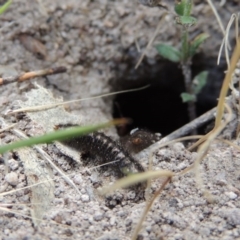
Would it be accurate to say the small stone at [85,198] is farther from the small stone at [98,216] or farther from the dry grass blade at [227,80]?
the dry grass blade at [227,80]

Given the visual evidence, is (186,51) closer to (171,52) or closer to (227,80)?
(171,52)

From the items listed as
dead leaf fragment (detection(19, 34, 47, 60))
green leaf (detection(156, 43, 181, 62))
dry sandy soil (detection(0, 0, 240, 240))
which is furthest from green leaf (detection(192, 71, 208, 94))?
dead leaf fragment (detection(19, 34, 47, 60))

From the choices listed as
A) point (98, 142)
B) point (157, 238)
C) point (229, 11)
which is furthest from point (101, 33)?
Result: point (157, 238)

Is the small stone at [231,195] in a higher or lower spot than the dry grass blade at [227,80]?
lower

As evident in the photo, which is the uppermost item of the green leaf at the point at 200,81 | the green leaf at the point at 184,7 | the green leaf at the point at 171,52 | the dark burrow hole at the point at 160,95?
the green leaf at the point at 184,7

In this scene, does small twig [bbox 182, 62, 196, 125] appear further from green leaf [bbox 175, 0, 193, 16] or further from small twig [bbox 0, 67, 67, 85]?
small twig [bbox 0, 67, 67, 85]

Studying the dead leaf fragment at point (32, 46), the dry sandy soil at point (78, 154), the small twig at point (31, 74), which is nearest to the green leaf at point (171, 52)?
the dry sandy soil at point (78, 154)
